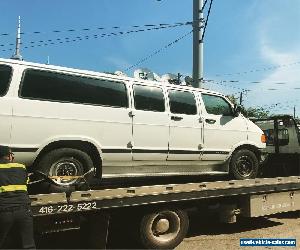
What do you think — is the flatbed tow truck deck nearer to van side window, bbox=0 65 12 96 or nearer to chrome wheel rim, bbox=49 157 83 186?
chrome wheel rim, bbox=49 157 83 186

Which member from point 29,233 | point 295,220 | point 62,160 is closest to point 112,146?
point 62,160

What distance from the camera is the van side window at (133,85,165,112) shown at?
6652 mm

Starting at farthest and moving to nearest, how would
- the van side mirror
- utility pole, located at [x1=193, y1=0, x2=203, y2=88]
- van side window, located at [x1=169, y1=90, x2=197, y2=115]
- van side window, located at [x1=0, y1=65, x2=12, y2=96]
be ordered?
1. utility pole, located at [x1=193, y1=0, x2=203, y2=88]
2. the van side mirror
3. van side window, located at [x1=169, y1=90, x2=197, y2=115]
4. van side window, located at [x1=0, y1=65, x2=12, y2=96]

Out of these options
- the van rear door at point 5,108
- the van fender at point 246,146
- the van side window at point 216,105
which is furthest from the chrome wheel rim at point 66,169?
the van fender at point 246,146

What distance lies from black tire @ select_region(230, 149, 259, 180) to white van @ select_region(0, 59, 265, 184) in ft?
0.06

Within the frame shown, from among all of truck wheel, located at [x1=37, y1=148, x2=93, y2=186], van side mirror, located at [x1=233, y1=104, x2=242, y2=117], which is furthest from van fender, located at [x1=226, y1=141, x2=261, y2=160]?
truck wheel, located at [x1=37, y1=148, x2=93, y2=186]

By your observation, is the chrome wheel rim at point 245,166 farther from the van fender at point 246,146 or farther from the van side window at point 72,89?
the van side window at point 72,89

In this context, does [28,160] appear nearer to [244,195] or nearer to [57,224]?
[57,224]

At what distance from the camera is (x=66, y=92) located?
5.92m

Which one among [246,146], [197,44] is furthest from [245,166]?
[197,44]

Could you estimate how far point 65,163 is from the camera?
5.77 metres

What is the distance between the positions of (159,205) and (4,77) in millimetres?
2989

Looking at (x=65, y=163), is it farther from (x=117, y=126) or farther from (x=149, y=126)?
(x=149, y=126)

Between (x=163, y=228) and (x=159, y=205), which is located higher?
(x=159, y=205)
